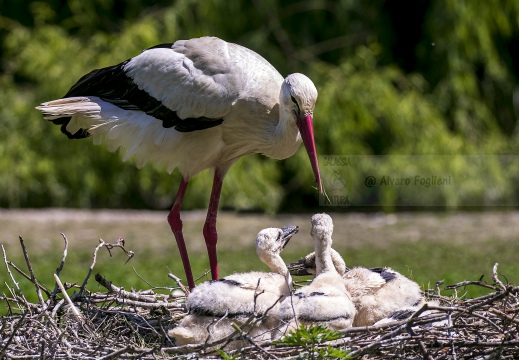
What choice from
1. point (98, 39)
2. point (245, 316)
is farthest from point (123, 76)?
point (98, 39)

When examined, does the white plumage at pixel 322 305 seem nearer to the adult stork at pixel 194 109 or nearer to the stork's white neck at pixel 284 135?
the adult stork at pixel 194 109

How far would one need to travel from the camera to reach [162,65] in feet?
21.9

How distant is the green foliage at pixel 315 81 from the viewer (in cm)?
1381

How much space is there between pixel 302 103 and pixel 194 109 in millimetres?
881

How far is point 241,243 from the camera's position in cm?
1170

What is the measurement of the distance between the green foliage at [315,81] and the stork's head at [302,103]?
7.53m

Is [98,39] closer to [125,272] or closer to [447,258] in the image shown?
[125,272]

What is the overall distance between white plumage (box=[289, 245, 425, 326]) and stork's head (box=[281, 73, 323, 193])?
2.62 feet

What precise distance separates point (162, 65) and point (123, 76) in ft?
1.26

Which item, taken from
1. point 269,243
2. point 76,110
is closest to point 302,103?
point 269,243

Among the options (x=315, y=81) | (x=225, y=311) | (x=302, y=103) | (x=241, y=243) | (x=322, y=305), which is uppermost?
(x=302, y=103)

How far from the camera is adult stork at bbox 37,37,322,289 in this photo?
6352mm

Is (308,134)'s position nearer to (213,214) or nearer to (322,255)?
(322,255)

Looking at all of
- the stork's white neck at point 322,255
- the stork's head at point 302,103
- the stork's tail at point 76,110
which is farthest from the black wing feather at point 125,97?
the stork's white neck at point 322,255
